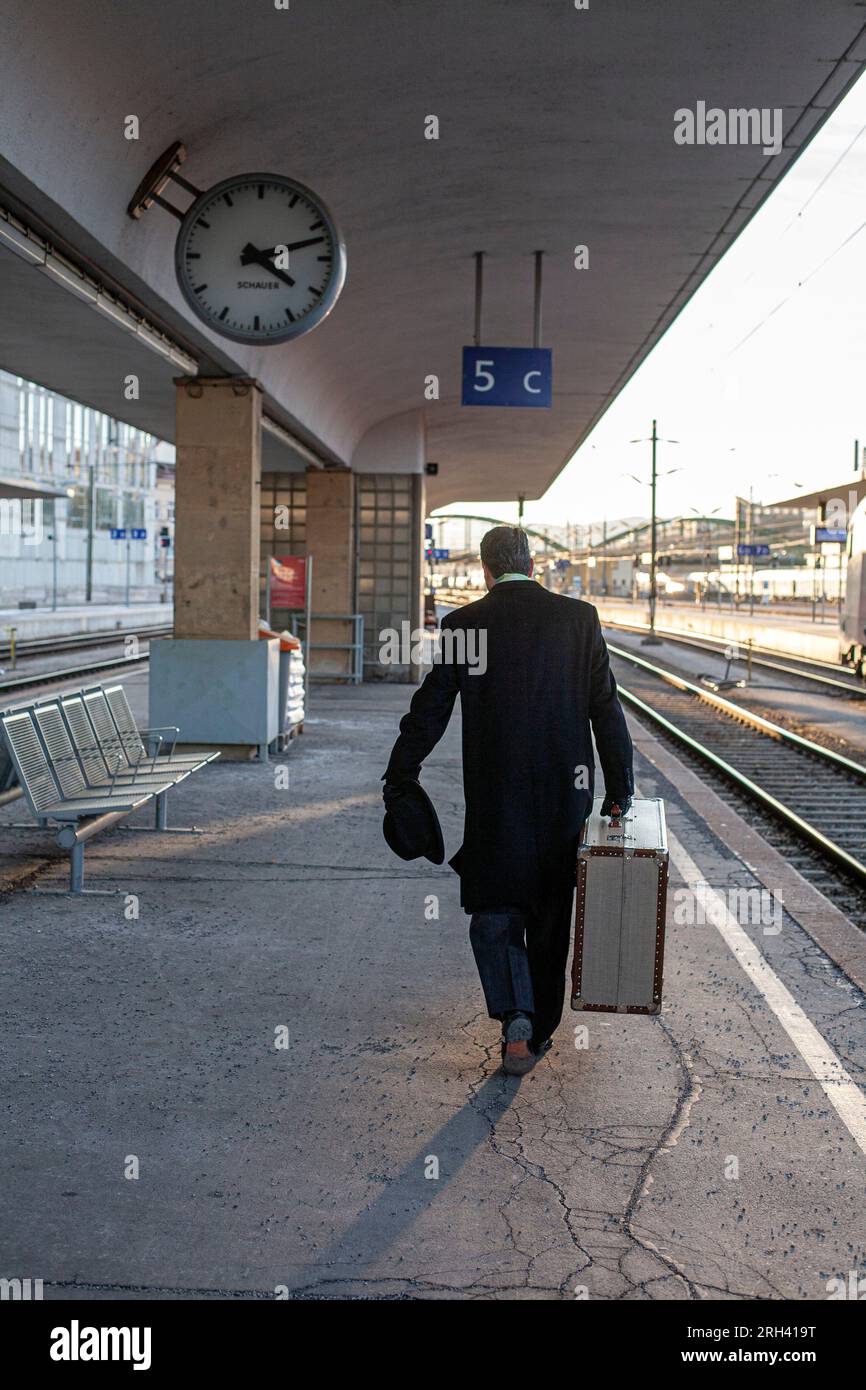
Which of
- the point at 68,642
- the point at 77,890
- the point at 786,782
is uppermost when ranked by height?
the point at 68,642

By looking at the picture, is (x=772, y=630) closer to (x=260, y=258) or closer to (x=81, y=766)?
(x=260, y=258)

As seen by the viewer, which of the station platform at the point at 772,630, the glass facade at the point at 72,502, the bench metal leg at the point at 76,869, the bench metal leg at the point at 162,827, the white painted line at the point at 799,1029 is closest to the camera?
the white painted line at the point at 799,1029

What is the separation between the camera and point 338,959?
608cm

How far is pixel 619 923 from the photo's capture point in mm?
4664

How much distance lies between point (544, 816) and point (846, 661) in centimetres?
2645

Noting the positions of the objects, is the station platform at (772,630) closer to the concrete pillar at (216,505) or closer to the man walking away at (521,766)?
the concrete pillar at (216,505)

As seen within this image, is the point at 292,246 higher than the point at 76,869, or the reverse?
the point at 292,246

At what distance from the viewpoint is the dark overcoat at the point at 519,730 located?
4.61 m

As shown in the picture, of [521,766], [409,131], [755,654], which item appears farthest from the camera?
[755,654]

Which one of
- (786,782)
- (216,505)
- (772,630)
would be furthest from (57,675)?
(772,630)

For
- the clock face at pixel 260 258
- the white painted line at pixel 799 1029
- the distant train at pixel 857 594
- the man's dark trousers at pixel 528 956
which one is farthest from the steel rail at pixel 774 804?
the distant train at pixel 857 594

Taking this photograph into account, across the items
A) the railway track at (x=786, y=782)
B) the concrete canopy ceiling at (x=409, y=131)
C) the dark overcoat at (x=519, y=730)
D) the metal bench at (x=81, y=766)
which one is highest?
the concrete canopy ceiling at (x=409, y=131)

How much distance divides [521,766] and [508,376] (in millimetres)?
Answer: 9783

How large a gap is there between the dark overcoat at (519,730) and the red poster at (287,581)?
45.8 feet
